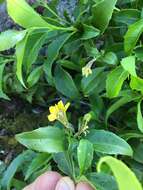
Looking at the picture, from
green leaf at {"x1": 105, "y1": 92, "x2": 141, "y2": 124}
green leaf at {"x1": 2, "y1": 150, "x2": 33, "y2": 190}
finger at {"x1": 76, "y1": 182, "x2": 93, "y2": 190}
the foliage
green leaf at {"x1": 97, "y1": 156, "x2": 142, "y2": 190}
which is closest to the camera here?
green leaf at {"x1": 97, "y1": 156, "x2": 142, "y2": 190}

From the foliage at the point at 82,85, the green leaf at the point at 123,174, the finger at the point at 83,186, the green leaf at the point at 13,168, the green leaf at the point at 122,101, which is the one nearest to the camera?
the green leaf at the point at 123,174

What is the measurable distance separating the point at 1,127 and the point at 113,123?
0.38 m

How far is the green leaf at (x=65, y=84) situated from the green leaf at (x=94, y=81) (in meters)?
0.05

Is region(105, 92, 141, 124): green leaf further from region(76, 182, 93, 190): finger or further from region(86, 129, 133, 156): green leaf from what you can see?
A: region(76, 182, 93, 190): finger

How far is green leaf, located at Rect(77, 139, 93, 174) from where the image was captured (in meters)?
1.09

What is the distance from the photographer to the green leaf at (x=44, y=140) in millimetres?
1119

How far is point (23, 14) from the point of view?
3.64 ft

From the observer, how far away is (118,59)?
1.28 metres

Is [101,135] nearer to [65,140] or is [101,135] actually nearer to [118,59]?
[65,140]

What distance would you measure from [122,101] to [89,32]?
0.59ft

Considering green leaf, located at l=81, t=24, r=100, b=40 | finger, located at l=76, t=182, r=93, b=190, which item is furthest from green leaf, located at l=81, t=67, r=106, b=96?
finger, located at l=76, t=182, r=93, b=190

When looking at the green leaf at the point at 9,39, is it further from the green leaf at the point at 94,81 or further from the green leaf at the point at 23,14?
the green leaf at the point at 94,81

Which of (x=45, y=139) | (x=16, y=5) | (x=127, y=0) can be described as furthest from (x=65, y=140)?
(x=127, y=0)

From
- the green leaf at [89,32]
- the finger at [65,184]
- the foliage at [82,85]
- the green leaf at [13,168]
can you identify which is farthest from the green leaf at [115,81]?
the green leaf at [13,168]
